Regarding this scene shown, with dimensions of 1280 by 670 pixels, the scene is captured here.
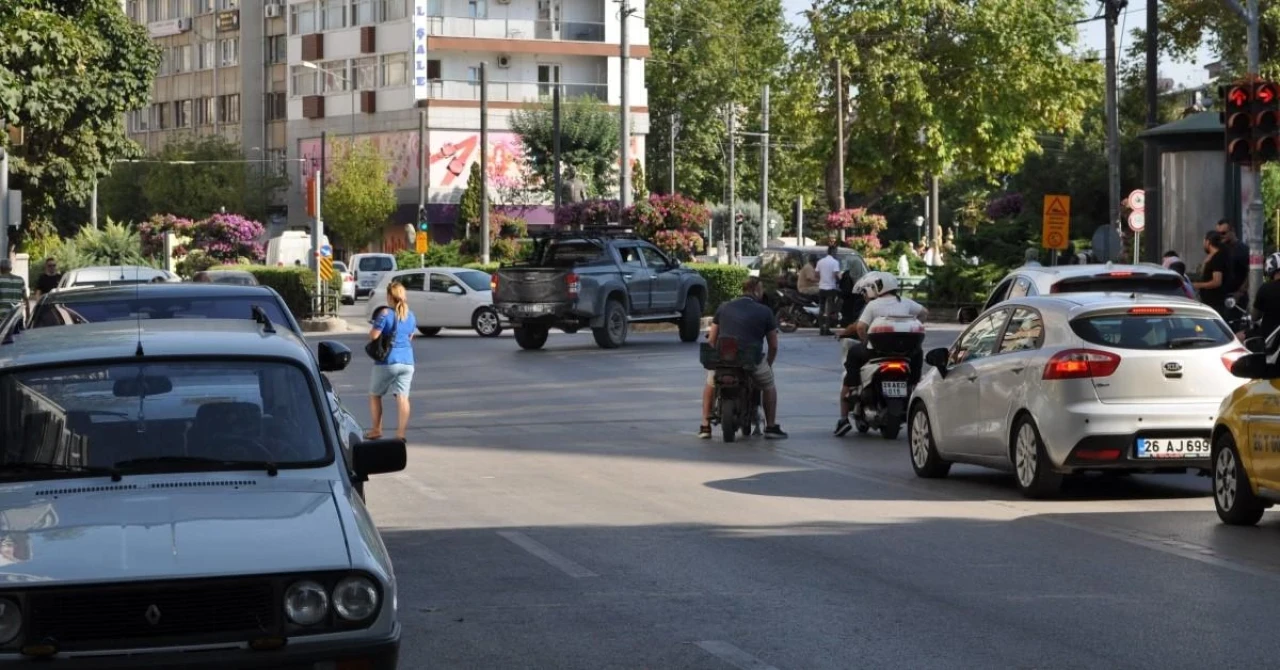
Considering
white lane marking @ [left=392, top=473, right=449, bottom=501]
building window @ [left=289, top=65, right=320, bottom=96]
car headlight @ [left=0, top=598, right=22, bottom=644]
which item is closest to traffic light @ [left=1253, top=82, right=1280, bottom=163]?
white lane marking @ [left=392, top=473, right=449, bottom=501]

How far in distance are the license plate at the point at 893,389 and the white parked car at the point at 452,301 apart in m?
24.0

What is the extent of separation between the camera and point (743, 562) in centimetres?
1189

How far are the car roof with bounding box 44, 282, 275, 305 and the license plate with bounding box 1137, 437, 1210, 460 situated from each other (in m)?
6.26

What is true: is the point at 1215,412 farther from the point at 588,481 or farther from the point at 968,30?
the point at 968,30

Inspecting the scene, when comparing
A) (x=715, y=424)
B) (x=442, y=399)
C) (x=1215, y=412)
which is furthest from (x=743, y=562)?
(x=442, y=399)

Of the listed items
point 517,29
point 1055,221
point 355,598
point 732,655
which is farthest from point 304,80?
point 355,598

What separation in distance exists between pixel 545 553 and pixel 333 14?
276 feet

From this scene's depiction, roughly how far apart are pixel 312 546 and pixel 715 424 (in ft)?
52.5

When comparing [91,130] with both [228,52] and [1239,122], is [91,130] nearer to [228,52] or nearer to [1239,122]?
[228,52]

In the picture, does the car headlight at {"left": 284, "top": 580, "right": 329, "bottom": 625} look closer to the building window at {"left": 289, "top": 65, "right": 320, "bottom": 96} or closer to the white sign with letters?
the white sign with letters

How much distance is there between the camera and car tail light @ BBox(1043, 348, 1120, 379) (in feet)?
49.2

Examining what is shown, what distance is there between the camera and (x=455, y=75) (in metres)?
89.0

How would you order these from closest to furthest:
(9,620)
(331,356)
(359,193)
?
(9,620), (331,356), (359,193)

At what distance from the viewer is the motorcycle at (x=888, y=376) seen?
2116 centimetres
